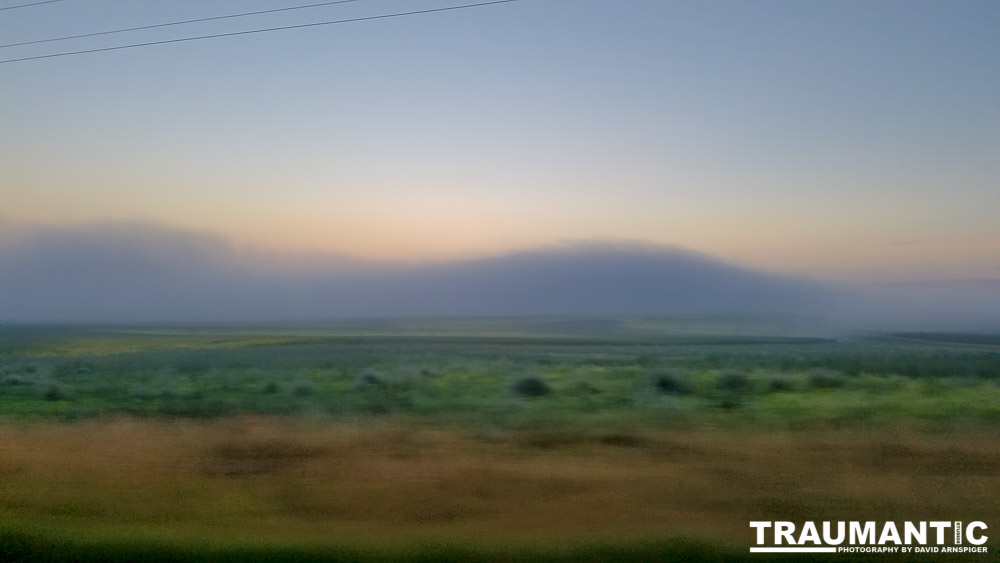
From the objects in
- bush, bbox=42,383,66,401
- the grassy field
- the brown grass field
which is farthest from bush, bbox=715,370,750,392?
bush, bbox=42,383,66,401

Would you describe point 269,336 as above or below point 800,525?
above

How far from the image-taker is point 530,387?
11.8 meters

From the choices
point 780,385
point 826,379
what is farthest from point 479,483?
point 826,379

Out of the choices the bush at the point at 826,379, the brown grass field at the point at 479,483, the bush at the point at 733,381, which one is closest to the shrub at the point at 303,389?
the brown grass field at the point at 479,483

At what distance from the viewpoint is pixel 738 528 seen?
6293mm

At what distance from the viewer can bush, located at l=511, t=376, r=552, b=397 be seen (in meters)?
11.6

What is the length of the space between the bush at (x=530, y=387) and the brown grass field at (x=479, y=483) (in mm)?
2392

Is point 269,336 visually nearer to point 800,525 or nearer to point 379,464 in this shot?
point 379,464

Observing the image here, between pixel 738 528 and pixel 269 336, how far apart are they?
12268 mm

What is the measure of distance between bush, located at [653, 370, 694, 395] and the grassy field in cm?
7

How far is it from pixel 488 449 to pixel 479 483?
118 cm

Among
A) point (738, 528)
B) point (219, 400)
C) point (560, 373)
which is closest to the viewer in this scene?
point (738, 528)

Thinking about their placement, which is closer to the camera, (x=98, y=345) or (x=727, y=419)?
(x=727, y=419)

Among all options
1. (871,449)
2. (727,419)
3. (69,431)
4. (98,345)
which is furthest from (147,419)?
(871,449)
